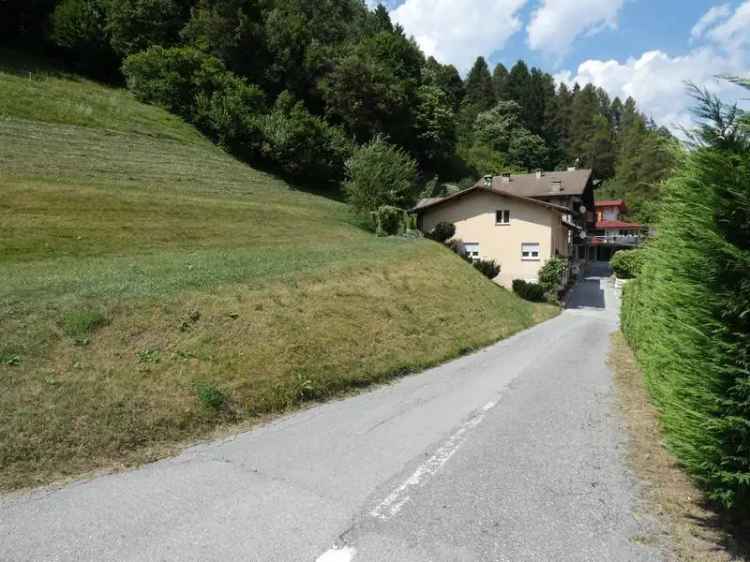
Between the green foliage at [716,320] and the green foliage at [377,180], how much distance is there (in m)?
29.9

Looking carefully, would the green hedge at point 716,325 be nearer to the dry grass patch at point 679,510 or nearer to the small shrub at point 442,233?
the dry grass patch at point 679,510

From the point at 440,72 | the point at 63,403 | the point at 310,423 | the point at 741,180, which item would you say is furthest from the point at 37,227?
the point at 440,72

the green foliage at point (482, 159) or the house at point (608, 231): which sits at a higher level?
the green foliage at point (482, 159)

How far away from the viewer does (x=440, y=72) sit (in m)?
84.6

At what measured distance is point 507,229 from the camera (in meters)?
34.8

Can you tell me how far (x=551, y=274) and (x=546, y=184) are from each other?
799 inches

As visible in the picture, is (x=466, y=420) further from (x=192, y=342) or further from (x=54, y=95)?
(x=54, y=95)

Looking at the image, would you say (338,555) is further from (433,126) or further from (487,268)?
(433,126)

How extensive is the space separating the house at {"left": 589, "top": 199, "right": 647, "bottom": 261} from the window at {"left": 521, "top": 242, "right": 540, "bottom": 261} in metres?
25.3

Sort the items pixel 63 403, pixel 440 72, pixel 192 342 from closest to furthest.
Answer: pixel 63 403
pixel 192 342
pixel 440 72

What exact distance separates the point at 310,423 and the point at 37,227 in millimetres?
12538

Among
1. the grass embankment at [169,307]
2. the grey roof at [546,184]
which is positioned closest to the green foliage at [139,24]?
the grass embankment at [169,307]

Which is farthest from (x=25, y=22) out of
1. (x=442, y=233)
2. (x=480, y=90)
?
(x=480, y=90)

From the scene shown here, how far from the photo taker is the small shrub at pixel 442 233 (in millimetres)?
34406
